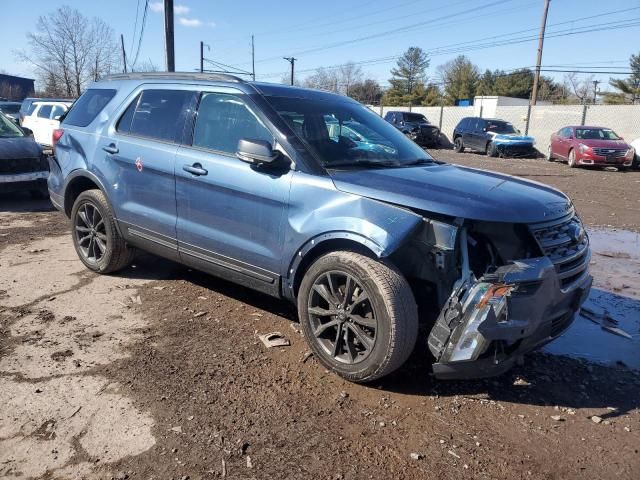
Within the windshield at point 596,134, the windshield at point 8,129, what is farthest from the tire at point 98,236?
the windshield at point 596,134

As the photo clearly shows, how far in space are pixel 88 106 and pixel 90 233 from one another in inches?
50.9

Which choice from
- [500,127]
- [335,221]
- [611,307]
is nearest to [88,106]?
[335,221]

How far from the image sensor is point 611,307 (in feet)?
15.9

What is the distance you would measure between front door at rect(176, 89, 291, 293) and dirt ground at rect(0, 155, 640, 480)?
1.95ft

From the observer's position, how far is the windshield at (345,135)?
12.2 ft

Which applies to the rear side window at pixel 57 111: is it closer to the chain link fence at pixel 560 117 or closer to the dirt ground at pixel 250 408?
the chain link fence at pixel 560 117

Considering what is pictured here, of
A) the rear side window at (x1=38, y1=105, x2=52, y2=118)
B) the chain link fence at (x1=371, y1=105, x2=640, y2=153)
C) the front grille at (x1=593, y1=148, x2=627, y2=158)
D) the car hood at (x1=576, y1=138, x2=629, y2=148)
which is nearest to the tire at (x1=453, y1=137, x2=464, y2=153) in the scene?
the chain link fence at (x1=371, y1=105, x2=640, y2=153)

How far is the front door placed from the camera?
11.9 feet

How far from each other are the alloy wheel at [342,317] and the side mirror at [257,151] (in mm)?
877

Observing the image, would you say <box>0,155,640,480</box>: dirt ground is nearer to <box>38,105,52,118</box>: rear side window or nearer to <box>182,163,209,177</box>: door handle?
<box>182,163,209,177</box>: door handle

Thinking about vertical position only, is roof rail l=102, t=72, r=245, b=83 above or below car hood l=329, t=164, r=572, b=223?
above

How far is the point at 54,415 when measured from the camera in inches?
114

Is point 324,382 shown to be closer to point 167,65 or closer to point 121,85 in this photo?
point 121,85

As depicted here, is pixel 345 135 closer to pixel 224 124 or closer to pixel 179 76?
pixel 224 124
